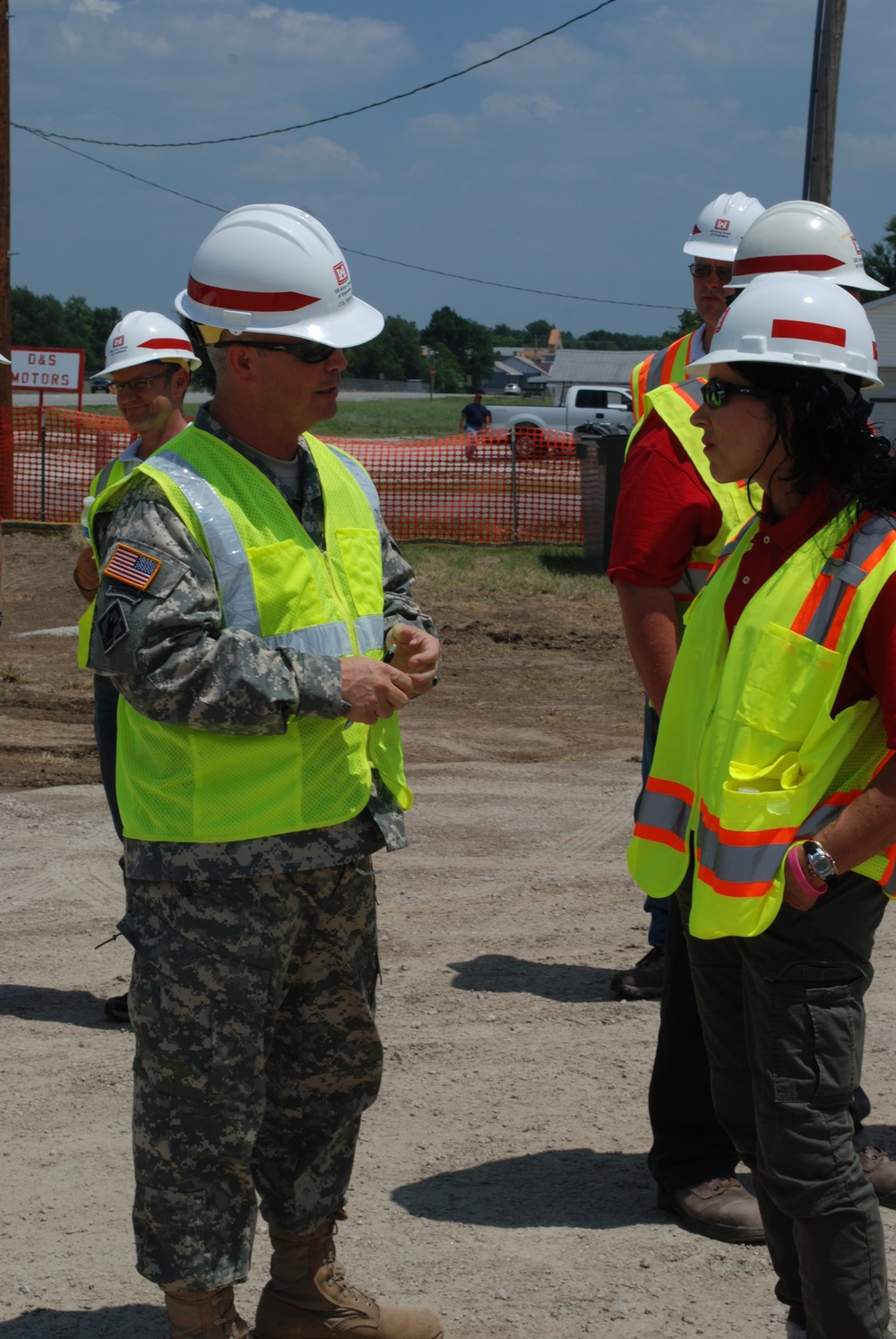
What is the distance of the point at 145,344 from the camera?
5059mm

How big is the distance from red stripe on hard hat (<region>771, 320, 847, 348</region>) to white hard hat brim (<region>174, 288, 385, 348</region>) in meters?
0.79

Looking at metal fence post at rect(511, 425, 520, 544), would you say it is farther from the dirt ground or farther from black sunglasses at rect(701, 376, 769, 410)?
black sunglasses at rect(701, 376, 769, 410)

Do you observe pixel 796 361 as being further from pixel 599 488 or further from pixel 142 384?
pixel 599 488

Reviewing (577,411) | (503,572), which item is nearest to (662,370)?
(503,572)

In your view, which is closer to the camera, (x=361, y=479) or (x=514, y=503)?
(x=361, y=479)

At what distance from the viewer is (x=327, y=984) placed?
297 cm

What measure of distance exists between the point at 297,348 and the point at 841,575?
45.0 inches

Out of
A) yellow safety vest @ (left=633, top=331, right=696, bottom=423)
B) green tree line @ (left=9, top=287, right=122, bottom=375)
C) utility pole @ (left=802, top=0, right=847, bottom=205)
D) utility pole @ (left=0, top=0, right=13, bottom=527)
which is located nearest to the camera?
yellow safety vest @ (left=633, top=331, right=696, bottom=423)

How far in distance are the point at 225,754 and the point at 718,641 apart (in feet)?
3.25

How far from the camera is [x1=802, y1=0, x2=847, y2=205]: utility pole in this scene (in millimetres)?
13289

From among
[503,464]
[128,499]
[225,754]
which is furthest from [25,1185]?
[503,464]

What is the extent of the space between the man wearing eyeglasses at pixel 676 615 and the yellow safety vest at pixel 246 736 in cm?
104

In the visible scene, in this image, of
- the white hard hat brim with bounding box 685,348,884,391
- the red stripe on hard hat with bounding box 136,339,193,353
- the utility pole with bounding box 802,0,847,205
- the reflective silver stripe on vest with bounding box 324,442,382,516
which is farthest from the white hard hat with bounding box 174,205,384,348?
the utility pole with bounding box 802,0,847,205

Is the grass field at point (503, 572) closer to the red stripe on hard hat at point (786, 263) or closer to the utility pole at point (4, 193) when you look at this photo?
the utility pole at point (4, 193)
